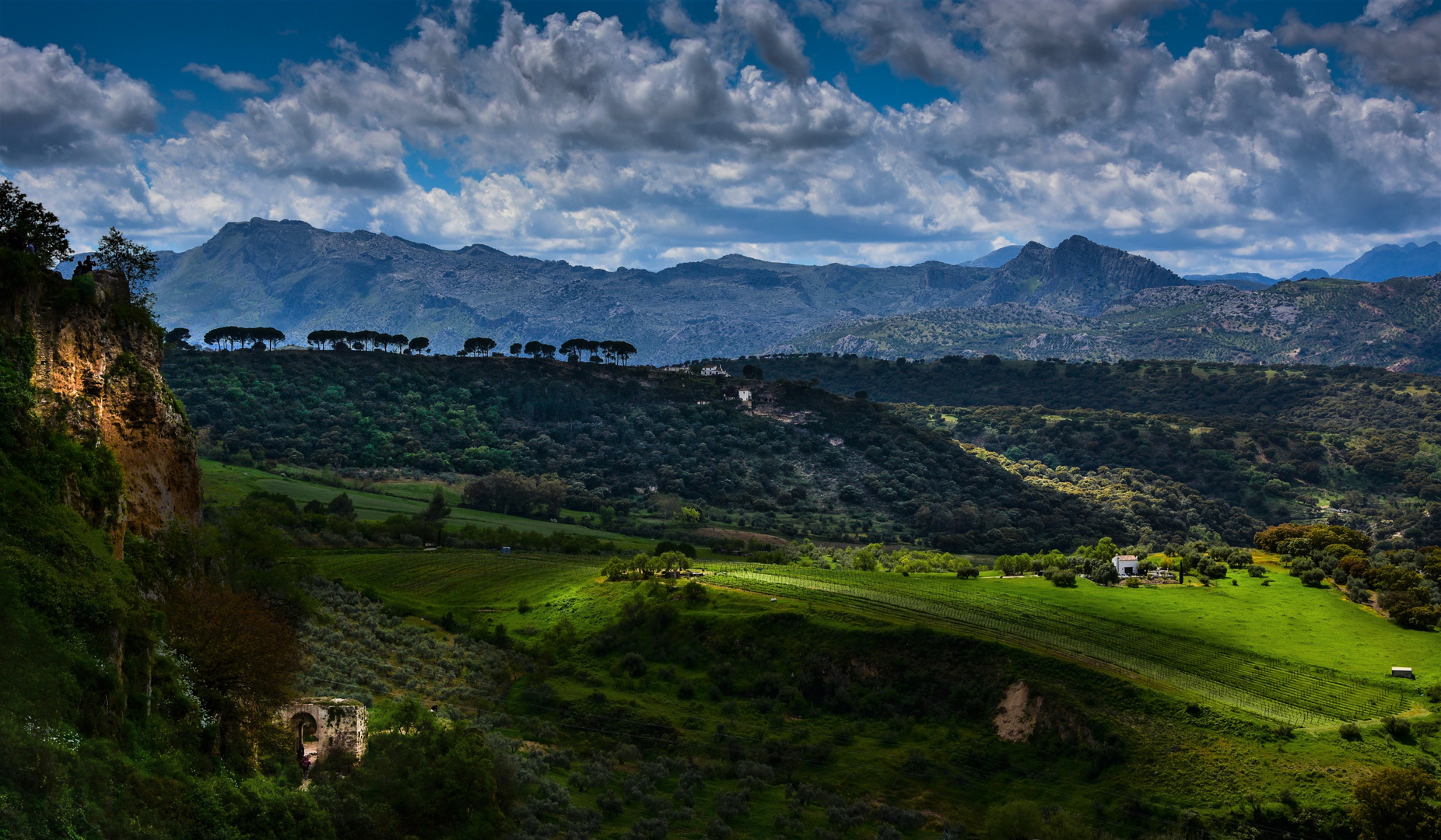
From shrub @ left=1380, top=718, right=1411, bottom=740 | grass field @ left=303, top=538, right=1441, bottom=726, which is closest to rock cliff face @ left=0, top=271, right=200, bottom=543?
grass field @ left=303, top=538, right=1441, bottom=726

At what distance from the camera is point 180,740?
2795 cm

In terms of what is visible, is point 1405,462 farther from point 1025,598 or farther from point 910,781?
point 910,781

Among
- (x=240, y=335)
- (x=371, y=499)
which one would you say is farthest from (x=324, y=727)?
(x=240, y=335)

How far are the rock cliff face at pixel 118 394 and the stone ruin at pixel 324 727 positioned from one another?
9101mm

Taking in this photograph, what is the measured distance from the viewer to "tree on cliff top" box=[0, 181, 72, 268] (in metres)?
39.1

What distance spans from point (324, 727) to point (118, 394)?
17.3 meters

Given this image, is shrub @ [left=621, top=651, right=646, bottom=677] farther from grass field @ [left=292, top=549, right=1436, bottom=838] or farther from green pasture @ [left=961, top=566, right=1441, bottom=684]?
green pasture @ [left=961, top=566, right=1441, bottom=684]

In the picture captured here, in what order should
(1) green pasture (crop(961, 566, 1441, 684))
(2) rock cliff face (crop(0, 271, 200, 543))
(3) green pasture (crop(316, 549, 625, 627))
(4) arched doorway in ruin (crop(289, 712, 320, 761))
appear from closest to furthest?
(2) rock cliff face (crop(0, 271, 200, 543)) → (4) arched doorway in ruin (crop(289, 712, 320, 761)) → (1) green pasture (crop(961, 566, 1441, 684)) → (3) green pasture (crop(316, 549, 625, 627))

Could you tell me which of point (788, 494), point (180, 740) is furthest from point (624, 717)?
point (788, 494)

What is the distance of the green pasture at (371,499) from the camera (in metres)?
105

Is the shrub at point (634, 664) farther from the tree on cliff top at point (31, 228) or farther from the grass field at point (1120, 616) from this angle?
the tree on cliff top at point (31, 228)

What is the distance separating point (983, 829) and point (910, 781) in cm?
562

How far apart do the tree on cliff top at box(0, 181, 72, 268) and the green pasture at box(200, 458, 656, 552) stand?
60.1 meters

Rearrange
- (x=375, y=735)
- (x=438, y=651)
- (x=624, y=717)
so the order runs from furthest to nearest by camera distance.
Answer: (x=438, y=651), (x=624, y=717), (x=375, y=735)
